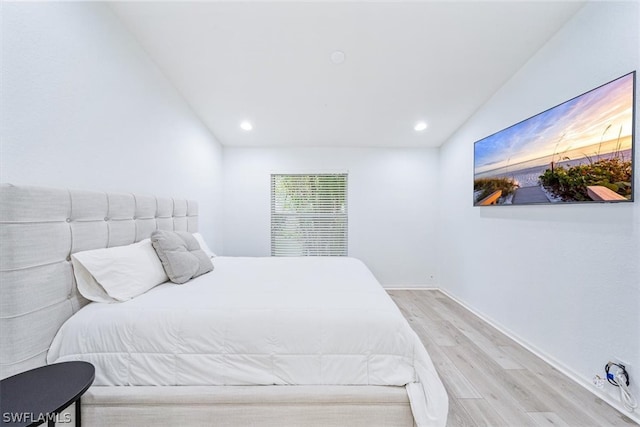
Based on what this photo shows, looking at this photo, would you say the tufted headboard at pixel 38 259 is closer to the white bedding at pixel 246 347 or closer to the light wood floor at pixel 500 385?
the white bedding at pixel 246 347

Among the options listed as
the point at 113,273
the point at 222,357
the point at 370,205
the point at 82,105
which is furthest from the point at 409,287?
the point at 82,105

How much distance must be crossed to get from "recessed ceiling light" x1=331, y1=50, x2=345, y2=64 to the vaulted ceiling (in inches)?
0.4

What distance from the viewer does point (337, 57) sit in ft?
7.14

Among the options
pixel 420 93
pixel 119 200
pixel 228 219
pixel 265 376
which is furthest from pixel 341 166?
pixel 265 376

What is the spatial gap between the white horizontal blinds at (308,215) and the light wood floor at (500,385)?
1.79 meters

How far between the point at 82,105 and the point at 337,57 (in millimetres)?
1843

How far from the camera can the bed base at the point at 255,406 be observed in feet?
3.97

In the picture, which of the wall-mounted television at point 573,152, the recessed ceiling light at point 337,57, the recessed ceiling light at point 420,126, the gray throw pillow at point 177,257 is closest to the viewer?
the wall-mounted television at point 573,152

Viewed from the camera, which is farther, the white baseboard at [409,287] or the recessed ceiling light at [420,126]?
the white baseboard at [409,287]

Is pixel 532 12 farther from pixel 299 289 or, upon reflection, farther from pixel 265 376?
pixel 265 376

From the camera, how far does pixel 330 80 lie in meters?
2.47

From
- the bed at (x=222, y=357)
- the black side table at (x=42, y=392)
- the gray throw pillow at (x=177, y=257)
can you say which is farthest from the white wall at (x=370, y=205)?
the black side table at (x=42, y=392)

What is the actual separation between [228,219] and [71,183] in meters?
2.48

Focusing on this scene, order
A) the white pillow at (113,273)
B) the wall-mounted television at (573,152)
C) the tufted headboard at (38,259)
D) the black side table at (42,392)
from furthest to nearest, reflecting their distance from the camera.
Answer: the wall-mounted television at (573,152)
the white pillow at (113,273)
the tufted headboard at (38,259)
the black side table at (42,392)
